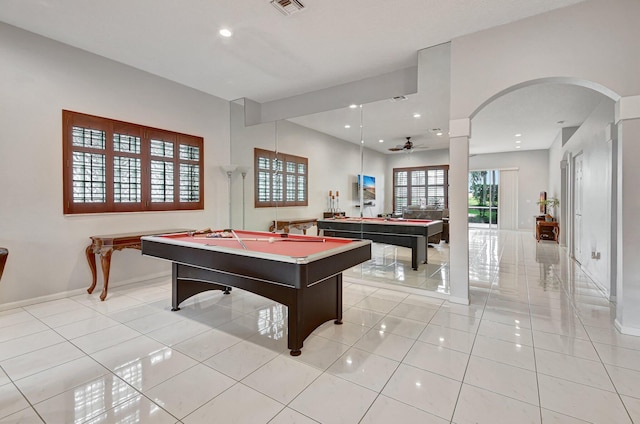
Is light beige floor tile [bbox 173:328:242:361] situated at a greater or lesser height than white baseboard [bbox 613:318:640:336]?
lesser

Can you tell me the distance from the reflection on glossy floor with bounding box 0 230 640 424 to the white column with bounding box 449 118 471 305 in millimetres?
286

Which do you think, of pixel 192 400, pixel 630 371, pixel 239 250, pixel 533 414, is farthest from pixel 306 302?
pixel 630 371

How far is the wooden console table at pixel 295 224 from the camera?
5.64 metres

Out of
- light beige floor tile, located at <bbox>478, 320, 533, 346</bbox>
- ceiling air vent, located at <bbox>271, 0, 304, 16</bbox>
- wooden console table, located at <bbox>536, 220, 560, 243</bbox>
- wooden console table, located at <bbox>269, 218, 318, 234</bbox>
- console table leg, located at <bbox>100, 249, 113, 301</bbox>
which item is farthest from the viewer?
wooden console table, located at <bbox>536, 220, 560, 243</bbox>

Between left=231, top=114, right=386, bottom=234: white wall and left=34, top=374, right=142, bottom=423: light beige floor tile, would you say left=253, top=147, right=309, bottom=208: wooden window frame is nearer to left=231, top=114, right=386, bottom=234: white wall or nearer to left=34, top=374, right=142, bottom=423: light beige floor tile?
left=231, top=114, right=386, bottom=234: white wall

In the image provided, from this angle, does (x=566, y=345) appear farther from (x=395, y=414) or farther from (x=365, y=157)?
(x=365, y=157)

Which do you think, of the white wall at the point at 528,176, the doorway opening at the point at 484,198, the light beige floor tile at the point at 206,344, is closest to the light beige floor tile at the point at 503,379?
the light beige floor tile at the point at 206,344

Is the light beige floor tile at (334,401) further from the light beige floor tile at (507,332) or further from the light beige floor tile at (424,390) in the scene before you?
the light beige floor tile at (507,332)

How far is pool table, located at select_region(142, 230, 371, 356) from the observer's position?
232 centimetres

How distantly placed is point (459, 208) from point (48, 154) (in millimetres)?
5056

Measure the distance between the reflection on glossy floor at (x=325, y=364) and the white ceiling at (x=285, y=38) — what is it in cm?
241

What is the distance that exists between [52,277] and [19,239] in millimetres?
592

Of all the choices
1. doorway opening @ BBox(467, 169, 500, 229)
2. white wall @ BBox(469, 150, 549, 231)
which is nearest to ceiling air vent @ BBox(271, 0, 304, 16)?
doorway opening @ BBox(467, 169, 500, 229)

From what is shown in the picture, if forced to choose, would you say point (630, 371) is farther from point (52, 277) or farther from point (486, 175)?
point (486, 175)
